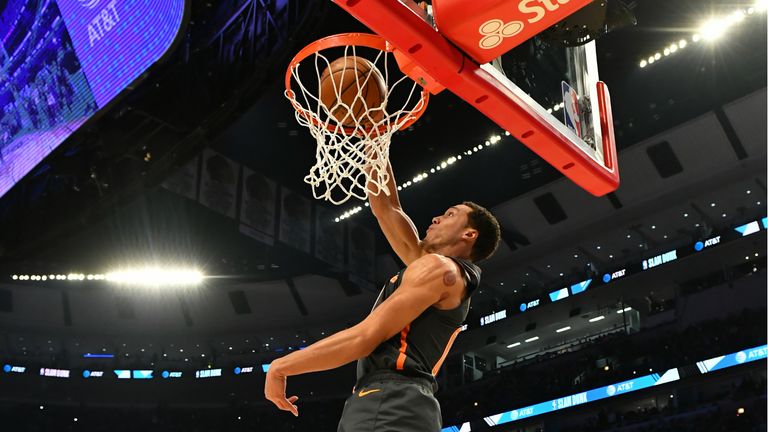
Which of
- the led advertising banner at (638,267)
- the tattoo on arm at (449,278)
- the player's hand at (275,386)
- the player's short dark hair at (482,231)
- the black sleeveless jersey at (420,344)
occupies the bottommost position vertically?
the player's hand at (275,386)

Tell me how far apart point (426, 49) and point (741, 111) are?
1258cm

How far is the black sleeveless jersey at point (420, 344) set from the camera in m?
2.54

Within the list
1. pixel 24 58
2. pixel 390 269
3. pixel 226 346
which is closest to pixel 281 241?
pixel 390 269

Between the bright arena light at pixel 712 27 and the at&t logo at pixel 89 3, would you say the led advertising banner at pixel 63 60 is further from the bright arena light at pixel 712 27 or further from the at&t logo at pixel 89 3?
the bright arena light at pixel 712 27

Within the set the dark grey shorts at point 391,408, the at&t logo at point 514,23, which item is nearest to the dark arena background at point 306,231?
the at&t logo at point 514,23

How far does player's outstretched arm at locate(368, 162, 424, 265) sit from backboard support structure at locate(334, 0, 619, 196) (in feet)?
1.75

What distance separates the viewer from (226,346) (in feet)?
70.2

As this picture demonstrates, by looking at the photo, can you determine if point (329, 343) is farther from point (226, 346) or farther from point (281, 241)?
point (226, 346)

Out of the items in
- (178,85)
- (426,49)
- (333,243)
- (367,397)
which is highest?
(333,243)

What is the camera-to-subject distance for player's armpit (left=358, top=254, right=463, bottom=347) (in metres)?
2.50

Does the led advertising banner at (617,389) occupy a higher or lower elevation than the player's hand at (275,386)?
higher

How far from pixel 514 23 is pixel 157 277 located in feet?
52.6

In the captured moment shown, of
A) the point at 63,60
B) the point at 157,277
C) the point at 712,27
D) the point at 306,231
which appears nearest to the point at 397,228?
the point at 63,60

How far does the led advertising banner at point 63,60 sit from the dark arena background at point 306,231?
0.03 m
